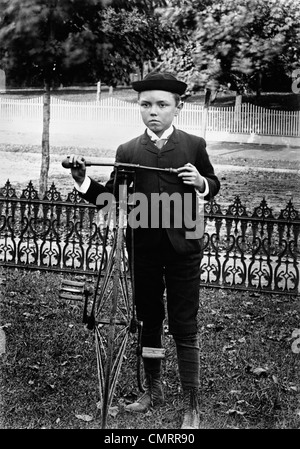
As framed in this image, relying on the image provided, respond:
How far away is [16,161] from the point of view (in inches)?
189

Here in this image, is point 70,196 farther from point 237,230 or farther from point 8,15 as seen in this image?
point 8,15

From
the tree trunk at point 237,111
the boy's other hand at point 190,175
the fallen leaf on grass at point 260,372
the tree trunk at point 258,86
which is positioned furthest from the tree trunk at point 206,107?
the fallen leaf on grass at point 260,372

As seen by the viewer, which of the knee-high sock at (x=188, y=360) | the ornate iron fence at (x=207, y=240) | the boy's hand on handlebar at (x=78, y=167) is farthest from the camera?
the ornate iron fence at (x=207, y=240)

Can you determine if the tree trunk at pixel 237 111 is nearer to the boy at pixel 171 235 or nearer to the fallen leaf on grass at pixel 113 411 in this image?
the boy at pixel 171 235

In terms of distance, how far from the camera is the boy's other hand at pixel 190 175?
3.28 metres

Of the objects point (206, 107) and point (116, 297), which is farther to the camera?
point (206, 107)

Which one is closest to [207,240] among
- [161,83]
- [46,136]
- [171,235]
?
[46,136]

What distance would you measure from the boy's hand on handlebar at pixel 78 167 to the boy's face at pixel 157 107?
446 mm

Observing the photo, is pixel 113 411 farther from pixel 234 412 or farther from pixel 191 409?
pixel 234 412

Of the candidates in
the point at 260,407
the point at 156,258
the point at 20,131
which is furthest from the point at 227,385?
the point at 20,131

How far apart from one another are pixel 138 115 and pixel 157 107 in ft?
2.34

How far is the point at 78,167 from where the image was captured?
3.23 meters

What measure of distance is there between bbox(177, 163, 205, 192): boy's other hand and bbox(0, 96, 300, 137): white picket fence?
597mm

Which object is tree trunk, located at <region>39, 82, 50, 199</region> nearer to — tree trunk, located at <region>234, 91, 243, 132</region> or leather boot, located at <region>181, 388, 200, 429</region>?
tree trunk, located at <region>234, 91, 243, 132</region>
